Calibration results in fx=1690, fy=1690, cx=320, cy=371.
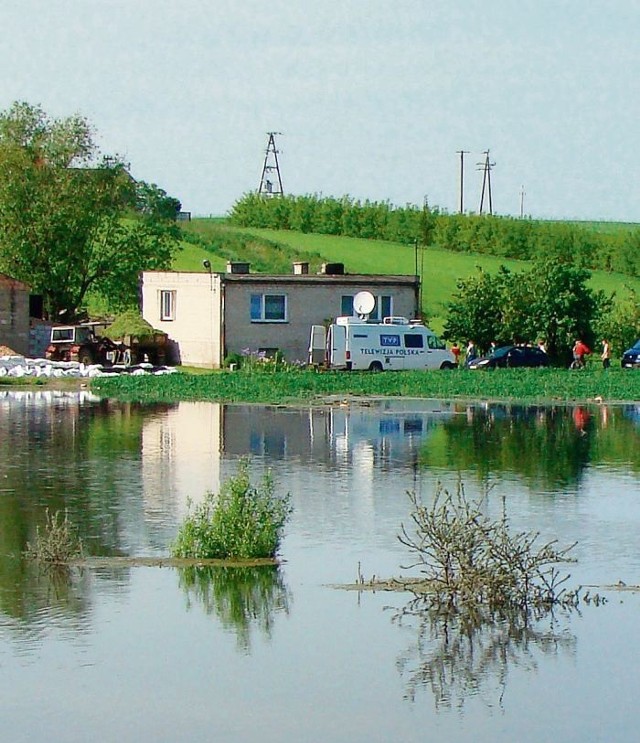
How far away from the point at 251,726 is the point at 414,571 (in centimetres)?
595

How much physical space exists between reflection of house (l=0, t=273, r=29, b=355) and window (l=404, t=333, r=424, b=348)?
47.8ft

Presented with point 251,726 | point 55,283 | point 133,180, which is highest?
point 133,180

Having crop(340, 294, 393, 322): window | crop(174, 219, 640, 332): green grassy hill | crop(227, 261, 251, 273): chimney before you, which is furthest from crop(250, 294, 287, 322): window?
crop(174, 219, 640, 332): green grassy hill

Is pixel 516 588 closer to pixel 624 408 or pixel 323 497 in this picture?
pixel 323 497

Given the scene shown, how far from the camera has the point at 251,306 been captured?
A: 6406cm

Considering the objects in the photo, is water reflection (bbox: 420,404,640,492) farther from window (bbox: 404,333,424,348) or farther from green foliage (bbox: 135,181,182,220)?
green foliage (bbox: 135,181,182,220)

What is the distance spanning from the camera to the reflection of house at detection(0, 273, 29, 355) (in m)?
63.6

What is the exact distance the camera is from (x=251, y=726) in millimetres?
12562

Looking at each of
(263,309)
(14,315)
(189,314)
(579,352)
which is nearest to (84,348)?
(14,315)

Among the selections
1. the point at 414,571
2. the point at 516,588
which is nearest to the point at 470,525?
the point at 516,588

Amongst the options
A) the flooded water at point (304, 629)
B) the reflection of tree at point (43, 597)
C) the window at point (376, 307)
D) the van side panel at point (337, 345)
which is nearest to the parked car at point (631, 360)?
the window at point (376, 307)

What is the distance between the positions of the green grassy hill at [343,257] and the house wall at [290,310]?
18837 millimetres

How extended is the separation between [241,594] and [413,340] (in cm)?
4456

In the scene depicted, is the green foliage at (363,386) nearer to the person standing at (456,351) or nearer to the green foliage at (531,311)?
the person standing at (456,351)
